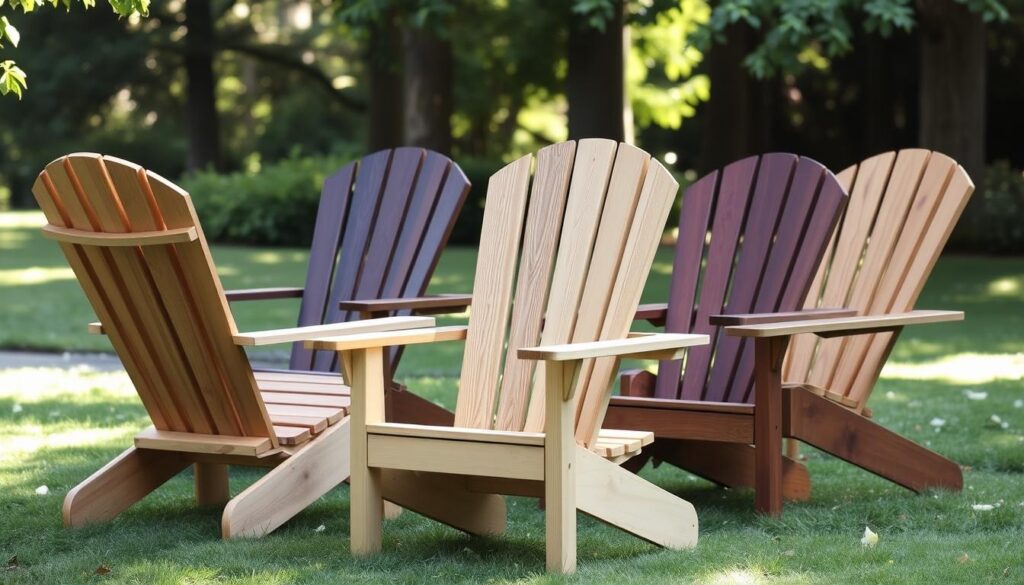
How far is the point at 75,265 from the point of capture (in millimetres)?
3801

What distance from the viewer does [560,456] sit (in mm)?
3246

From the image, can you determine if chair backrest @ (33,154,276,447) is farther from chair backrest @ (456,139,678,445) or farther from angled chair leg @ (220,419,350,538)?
chair backrest @ (456,139,678,445)

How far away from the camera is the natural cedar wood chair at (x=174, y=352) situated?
355 cm

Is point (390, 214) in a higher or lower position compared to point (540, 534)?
higher

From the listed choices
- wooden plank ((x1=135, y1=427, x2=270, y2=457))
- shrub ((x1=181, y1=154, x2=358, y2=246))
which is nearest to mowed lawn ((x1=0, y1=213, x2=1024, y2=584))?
wooden plank ((x1=135, y1=427, x2=270, y2=457))

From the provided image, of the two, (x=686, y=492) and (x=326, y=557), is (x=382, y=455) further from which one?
(x=686, y=492)

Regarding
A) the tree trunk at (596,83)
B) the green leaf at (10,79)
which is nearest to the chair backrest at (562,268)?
the green leaf at (10,79)

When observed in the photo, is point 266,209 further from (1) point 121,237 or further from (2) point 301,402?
(1) point 121,237

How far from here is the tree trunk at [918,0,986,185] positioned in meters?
13.3

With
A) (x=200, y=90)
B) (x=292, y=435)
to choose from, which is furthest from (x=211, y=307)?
(x=200, y=90)

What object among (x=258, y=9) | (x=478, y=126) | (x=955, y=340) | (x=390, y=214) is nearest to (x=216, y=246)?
(x=478, y=126)

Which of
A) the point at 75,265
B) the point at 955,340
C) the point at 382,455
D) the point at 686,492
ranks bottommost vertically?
the point at 955,340

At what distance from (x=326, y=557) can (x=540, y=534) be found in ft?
2.35

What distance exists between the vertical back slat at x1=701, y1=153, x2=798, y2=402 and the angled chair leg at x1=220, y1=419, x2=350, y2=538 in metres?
1.40
